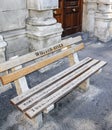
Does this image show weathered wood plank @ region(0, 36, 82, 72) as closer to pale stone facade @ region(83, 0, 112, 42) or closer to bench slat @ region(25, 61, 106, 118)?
bench slat @ region(25, 61, 106, 118)

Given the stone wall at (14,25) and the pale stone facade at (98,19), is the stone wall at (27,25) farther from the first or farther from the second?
the pale stone facade at (98,19)

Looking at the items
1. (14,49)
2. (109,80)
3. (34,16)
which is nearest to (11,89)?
(14,49)

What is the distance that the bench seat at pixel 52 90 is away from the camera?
7.91ft

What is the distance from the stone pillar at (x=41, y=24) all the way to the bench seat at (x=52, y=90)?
3.19 ft

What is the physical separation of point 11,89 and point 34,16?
152 cm

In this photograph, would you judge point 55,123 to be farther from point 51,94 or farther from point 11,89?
point 11,89

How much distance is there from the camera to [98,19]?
624 cm

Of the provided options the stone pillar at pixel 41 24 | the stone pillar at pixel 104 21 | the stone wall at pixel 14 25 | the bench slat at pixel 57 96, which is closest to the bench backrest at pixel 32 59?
the bench slat at pixel 57 96

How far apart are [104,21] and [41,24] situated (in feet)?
8.69

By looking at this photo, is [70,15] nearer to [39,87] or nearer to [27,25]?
[27,25]

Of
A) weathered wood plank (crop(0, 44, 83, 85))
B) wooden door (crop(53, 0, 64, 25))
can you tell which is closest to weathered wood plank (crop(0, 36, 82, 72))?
weathered wood plank (crop(0, 44, 83, 85))

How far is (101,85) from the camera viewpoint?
3832 millimetres

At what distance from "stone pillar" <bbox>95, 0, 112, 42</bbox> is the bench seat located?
2.91 meters

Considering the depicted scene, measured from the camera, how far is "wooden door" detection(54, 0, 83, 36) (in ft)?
18.8
